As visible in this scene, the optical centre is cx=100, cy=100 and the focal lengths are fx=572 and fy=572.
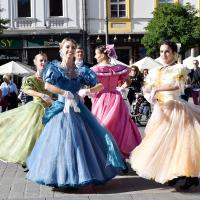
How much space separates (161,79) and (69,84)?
43.3 inches

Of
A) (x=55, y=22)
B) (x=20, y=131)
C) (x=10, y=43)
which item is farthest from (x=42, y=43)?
(x=20, y=131)

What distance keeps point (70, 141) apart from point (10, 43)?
27665 millimetres

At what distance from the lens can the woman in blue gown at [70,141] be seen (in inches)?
250

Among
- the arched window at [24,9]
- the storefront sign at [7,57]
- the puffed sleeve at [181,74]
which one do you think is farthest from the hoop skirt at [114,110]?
the arched window at [24,9]

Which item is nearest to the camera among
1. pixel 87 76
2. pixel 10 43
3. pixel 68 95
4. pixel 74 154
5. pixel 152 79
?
pixel 74 154

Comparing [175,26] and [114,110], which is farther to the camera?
[175,26]

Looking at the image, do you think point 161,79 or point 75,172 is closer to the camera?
point 75,172

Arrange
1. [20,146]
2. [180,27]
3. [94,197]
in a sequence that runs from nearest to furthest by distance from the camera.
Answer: [94,197] → [20,146] → [180,27]

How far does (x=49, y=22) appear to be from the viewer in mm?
33688

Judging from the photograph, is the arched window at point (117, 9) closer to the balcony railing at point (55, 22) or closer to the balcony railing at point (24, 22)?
the balcony railing at point (55, 22)

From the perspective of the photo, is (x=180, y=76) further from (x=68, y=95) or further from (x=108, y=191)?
(x=108, y=191)

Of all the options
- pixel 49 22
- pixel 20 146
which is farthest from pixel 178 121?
pixel 49 22

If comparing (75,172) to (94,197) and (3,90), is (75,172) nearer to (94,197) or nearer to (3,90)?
(94,197)

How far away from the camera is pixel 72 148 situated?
6.47 meters
